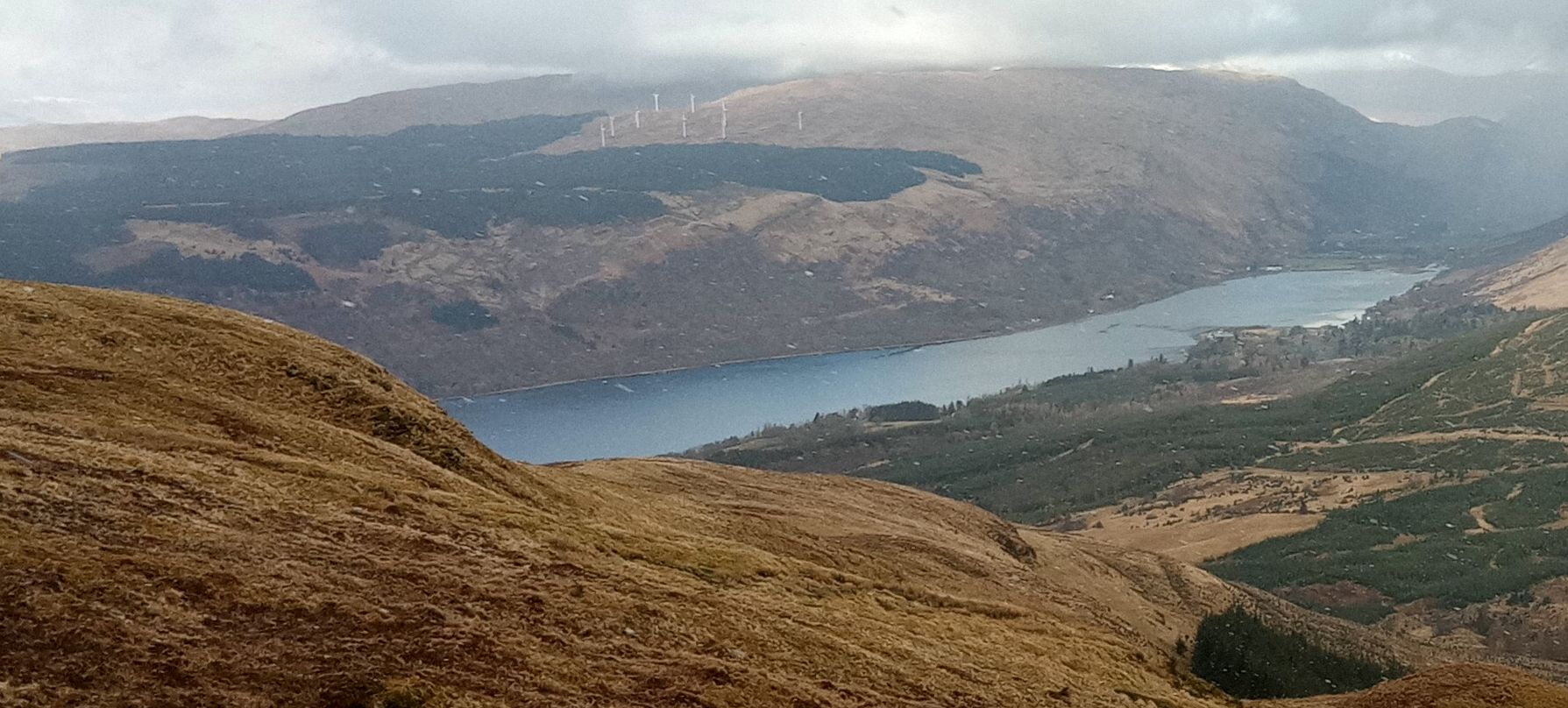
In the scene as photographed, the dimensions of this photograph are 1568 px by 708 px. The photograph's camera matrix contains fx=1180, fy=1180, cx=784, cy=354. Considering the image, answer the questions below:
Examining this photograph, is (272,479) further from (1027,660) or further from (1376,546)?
(1376,546)

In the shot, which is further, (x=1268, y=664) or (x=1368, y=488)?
(x=1368, y=488)

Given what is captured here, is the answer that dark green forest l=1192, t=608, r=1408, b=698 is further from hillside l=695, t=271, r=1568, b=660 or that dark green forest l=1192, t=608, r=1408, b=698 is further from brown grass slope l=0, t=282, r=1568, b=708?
hillside l=695, t=271, r=1568, b=660

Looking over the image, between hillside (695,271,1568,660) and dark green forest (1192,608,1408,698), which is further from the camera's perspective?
hillside (695,271,1568,660)

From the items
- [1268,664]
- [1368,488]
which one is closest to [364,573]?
[1268,664]

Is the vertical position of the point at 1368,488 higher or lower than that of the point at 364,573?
lower

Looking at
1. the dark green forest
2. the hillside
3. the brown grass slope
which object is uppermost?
the brown grass slope

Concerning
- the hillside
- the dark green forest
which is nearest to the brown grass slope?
the dark green forest

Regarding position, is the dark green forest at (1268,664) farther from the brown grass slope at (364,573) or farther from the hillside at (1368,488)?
the hillside at (1368,488)

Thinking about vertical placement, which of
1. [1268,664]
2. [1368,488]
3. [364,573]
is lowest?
[1368,488]

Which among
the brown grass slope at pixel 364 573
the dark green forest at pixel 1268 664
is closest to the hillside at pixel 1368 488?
the dark green forest at pixel 1268 664

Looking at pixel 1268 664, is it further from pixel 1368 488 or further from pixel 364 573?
pixel 1368 488
